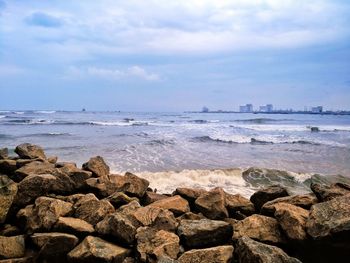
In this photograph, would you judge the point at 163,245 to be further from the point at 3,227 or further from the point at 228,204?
the point at 3,227

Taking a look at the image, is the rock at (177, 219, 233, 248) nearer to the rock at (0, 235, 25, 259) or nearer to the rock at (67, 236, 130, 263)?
the rock at (67, 236, 130, 263)

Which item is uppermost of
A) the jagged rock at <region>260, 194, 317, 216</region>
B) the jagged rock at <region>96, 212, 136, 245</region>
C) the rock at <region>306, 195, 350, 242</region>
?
the rock at <region>306, 195, 350, 242</region>

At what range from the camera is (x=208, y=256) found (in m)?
3.71

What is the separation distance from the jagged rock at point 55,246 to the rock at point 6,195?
802mm

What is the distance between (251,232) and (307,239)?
24.8 inches

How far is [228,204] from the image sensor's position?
17.7 feet

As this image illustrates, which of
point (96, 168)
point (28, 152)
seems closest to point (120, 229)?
point (96, 168)

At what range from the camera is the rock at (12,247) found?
13.4 ft

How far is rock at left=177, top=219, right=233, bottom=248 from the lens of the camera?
159 inches

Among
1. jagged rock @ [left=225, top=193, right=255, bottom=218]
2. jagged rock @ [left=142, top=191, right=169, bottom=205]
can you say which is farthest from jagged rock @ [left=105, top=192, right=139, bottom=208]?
jagged rock @ [left=225, top=193, right=255, bottom=218]

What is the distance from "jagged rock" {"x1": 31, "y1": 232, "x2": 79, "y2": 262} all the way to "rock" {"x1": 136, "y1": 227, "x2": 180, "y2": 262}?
0.81m

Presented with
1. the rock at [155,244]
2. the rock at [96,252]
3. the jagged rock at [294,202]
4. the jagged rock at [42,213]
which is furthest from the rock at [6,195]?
the jagged rock at [294,202]

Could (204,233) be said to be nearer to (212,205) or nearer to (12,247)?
(212,205)

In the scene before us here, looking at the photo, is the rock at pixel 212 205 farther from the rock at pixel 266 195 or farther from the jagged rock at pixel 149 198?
the jagged rock at pixel 149 198
